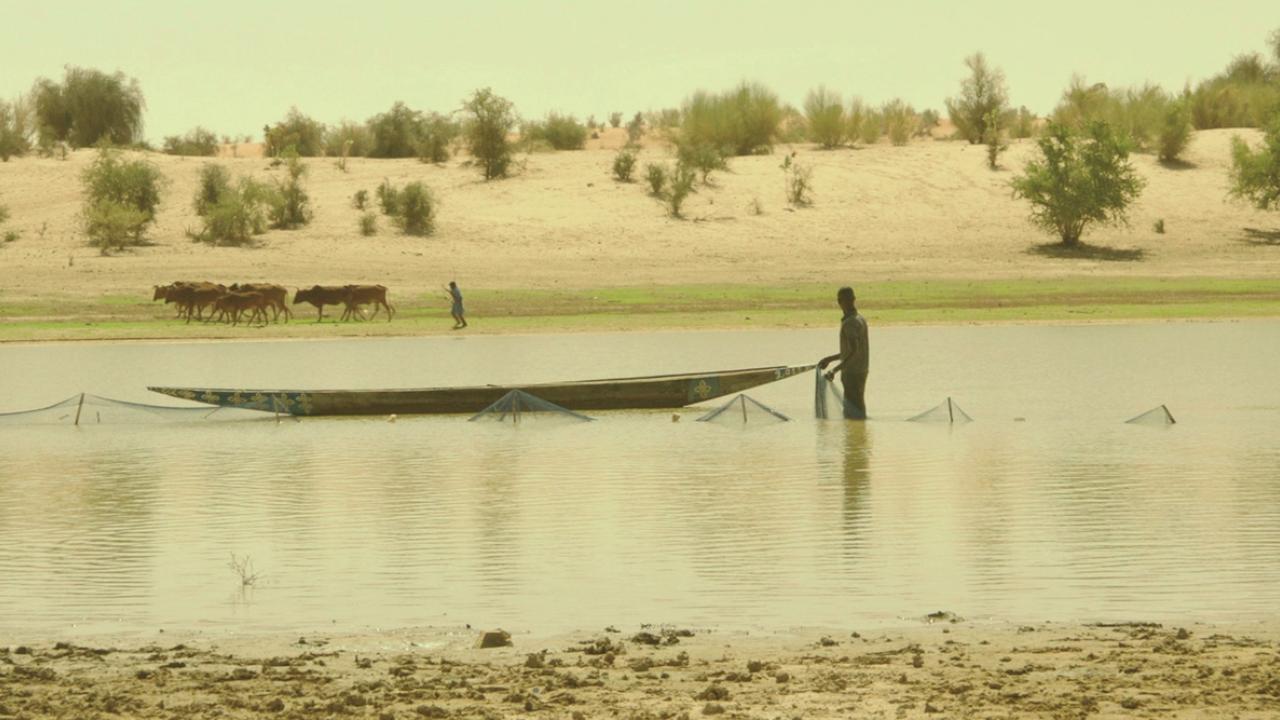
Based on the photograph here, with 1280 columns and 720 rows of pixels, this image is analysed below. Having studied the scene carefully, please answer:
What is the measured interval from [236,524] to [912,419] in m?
10.2

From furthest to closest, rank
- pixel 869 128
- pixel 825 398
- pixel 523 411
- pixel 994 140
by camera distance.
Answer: pixel 869 128, pixel 994 140, pixel 523 411, pixel 825 398

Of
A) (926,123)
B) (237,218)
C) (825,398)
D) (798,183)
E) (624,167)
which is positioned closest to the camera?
(825,398)

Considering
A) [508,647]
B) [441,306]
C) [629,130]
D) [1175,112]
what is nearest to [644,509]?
[508,647]

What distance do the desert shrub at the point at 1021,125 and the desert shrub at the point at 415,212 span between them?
2552 centimetres

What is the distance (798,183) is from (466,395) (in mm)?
36909

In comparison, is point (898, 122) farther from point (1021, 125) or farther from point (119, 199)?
point (119, 199)

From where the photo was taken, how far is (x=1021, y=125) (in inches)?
2862

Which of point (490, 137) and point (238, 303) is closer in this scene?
point (238, 303)

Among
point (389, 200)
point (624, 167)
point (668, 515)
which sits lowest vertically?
point (668, 515)

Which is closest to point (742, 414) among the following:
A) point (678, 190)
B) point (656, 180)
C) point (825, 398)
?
point (825, 398)

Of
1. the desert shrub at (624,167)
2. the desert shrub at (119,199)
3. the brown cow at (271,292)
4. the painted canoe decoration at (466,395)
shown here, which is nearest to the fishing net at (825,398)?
the painted canoe decoration at (466,395)

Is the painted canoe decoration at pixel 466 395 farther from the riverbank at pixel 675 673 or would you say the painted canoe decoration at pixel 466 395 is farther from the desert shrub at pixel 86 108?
the desert shrub at pixel 86 108

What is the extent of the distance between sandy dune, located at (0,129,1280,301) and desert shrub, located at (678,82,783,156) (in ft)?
7.74

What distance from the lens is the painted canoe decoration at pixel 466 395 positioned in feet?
75.5
